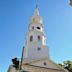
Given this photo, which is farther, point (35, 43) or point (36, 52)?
point (35, 43)

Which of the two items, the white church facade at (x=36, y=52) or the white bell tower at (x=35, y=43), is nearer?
the white church facade at (x=36, y=52)

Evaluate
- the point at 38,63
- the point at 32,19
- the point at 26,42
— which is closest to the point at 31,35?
the point at 26,42

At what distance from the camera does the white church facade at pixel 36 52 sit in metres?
32.1

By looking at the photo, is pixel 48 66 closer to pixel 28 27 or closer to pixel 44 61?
pixel 44 61

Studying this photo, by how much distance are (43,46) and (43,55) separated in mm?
2095

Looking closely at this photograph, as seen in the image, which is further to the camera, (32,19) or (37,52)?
(32,19)

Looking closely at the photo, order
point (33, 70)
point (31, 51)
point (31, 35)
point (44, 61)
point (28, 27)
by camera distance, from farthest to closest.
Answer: point (28, 27) → point (31, 35) → point (31, 51) → point (44, 61) → point (33, 70)

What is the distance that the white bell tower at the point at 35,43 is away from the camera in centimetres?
3562

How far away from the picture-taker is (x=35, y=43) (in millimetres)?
37062

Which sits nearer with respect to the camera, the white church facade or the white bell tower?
the white church facade

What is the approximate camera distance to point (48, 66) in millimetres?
33312

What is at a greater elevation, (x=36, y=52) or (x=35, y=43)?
(x=35, y=43)

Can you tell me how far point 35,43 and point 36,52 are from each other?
6.72ft

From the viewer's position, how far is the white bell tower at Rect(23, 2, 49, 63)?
35.6 m
